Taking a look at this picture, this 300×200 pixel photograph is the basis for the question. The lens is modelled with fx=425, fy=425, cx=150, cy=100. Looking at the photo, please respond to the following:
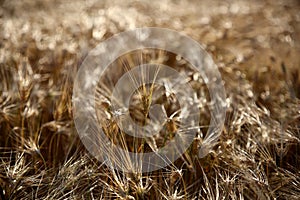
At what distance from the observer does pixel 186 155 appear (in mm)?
1246

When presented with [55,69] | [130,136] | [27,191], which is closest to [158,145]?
[130,136]

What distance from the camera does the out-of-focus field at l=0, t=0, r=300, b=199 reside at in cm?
118

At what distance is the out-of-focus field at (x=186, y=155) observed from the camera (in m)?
1.18

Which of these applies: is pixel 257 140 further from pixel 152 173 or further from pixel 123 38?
pixel 123 38

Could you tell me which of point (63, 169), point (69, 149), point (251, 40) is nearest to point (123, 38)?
point (251, 40)

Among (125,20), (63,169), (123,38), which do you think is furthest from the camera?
(125,20)

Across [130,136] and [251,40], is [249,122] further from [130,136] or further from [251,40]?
[251,40]

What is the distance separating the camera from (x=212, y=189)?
4.04 feet

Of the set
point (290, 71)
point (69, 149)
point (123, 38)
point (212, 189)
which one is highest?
point (123, 38)

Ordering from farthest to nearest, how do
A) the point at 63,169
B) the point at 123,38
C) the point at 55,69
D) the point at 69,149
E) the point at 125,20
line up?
the point at 125,20 < the point at 123,38 < the point at 55,69 < the point at 69,149 < the point at 63,169

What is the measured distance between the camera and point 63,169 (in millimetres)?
1191

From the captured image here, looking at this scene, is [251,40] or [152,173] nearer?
[152,173]

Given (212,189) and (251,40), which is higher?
(251,40)

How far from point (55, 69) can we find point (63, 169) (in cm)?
62
